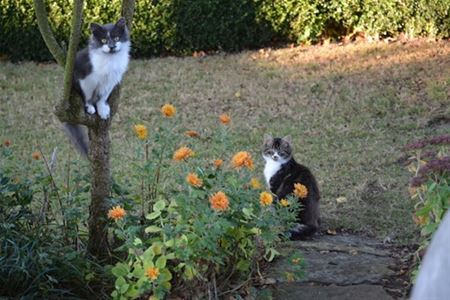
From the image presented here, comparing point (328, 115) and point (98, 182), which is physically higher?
point (98, 182)

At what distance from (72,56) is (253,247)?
1304 mm

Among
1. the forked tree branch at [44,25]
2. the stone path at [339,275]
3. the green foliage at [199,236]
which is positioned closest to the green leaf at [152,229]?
the green foliage at [199,236]


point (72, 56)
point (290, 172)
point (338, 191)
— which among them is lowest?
point (338, 191)

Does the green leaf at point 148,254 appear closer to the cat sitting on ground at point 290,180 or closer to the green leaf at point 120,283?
the green leaf at point 120,283

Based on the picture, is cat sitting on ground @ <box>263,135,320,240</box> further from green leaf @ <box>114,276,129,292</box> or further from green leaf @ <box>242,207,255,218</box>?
green leaf @ <box>114,276,129,292</box>

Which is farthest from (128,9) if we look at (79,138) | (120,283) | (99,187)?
(120,283)

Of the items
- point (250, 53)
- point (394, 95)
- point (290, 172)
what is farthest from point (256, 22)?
point (290, 172)

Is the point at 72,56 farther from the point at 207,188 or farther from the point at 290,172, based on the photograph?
the point at 290,172

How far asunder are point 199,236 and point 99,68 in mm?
1736

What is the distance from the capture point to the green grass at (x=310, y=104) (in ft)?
21.9

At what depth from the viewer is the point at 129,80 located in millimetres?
9828

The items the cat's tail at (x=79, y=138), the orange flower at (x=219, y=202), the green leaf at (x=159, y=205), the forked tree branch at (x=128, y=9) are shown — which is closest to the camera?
the orange flower at (x=219, y=202)

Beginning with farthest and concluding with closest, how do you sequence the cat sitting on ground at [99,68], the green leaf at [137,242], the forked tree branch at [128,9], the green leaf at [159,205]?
the cat sitting on ground at [99,68], the forked tree branch at [128,9], the green leaf at [159,205], the green leaf at [137,242]

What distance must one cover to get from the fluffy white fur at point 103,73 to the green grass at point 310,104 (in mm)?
1468
